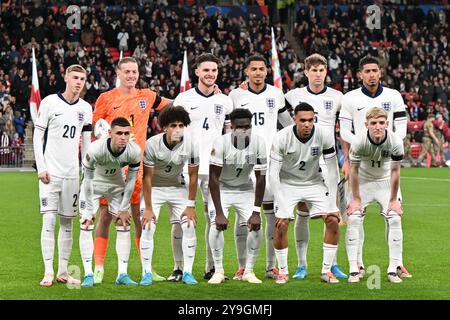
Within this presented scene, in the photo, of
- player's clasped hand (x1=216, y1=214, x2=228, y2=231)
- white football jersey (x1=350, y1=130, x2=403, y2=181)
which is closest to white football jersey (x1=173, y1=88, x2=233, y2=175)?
player's clasped hand (x1=216, y1=214, x2=228, y2=231)

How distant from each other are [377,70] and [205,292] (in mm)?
3257

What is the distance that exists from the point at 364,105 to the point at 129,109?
2.63 meters

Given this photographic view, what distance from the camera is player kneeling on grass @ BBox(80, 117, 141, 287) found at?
33.8 ft

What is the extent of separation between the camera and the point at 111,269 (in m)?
11.8

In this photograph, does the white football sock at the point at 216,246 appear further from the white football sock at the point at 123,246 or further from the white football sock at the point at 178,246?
the white football sock at the point at 123,246

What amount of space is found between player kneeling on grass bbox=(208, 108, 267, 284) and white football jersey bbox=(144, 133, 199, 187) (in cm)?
25

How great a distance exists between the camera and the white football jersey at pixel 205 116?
37.6 feet

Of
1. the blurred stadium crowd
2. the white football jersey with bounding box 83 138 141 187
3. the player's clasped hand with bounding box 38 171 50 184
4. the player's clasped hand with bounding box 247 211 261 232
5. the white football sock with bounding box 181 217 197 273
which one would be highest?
the blurred stadium crowd

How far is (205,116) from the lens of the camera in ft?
37.7

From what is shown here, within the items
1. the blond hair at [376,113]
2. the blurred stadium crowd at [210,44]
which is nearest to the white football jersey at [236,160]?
the blond hair at [376,113]

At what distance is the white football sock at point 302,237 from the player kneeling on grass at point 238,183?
1.84ft

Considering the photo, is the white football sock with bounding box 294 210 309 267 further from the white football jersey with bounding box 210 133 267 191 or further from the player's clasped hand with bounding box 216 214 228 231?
the player's clasped hand with bounding box 216 214 228 231

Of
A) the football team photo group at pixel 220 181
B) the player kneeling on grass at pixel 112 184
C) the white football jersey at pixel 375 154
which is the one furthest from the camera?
the white football jersey at pixel 375 154

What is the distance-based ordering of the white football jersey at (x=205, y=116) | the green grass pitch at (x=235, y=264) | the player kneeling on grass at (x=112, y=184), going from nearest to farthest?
the green grass pitch at (x=235, y=264) < the player kneeling on grass at (x=112, y=184) < the white football jersey at (x=205, y=116)
